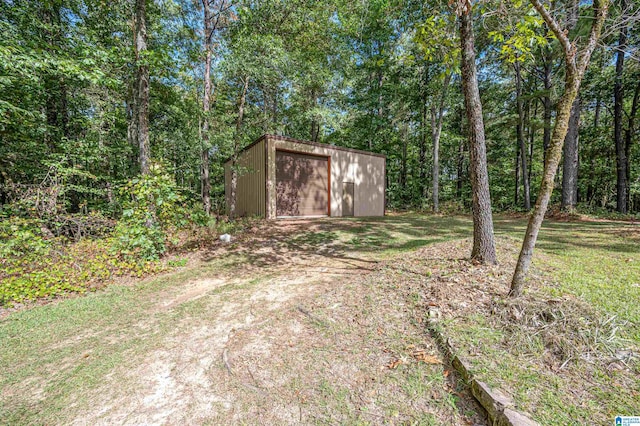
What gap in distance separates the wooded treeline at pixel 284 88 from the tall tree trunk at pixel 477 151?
7.4 inches

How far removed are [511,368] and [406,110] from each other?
18496 mm

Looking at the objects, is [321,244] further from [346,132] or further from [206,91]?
[346,132]

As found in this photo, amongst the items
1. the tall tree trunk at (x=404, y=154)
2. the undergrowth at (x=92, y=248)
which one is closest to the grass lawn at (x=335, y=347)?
the undergrowth at (x=92, y=248)

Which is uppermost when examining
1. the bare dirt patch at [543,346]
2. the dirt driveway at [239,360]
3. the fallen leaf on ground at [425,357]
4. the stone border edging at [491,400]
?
the bare dirt patch at [543,346]

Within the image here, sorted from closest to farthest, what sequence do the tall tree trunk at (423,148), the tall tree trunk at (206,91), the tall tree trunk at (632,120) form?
the tall tree trunk at (206,91) → the tall tree trunk at (632,120) → the tall tree trunk at (423,148)

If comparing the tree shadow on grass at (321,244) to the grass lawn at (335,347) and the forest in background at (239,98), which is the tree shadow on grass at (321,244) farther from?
the forest in background at (239,98)

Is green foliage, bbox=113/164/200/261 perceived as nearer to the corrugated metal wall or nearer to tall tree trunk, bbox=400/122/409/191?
the corrugated metal wall

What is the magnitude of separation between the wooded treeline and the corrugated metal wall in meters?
0.89

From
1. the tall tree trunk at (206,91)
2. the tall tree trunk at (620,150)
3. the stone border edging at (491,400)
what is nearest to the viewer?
the stone border edging at (491,400)

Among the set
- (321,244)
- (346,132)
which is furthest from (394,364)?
(346,132)

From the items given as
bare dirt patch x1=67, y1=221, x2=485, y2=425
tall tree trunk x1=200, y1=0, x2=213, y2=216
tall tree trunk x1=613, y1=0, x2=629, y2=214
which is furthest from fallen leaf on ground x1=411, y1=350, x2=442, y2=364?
tall tree trunk x1=613, y1=0, x2=629, y2=214

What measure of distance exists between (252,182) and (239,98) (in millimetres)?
3662

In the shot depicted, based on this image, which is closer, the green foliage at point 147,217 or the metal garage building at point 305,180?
the green foliage at point 147,217

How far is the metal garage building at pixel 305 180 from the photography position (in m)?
10.3
